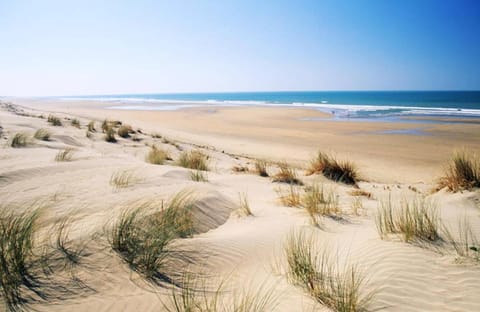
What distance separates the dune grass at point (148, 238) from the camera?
8.95 feet

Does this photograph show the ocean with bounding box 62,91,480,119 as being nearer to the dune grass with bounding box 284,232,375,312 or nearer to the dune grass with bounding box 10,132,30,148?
the dune grass with bounding box 10,132,30,148

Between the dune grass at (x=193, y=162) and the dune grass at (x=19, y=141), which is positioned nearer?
the dune grass at (x=19, y=141)

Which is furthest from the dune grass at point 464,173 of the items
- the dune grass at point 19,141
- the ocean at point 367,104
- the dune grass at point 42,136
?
the ocean at point 367,104

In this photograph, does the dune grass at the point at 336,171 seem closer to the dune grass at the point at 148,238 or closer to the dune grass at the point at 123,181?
the dune grass at the point at 123,181

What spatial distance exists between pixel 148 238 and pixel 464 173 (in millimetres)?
6678

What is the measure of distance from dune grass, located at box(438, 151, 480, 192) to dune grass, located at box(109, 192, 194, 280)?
230 inches

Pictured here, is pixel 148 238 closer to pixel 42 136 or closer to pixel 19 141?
pixel 19 141

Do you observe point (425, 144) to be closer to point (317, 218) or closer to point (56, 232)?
point (317, 218)

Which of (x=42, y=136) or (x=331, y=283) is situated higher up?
(x=42, y=136)

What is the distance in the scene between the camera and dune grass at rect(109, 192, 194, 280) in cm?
273

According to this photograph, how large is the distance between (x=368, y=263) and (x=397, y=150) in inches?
444

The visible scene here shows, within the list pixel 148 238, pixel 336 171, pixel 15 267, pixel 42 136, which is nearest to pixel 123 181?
pixel 148 238

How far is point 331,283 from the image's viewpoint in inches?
101

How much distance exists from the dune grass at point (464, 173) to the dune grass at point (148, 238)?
Answer: 5830mm
